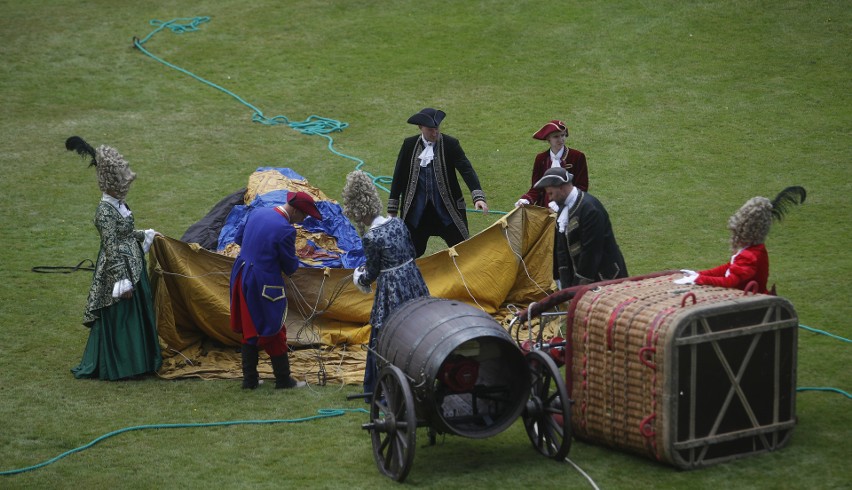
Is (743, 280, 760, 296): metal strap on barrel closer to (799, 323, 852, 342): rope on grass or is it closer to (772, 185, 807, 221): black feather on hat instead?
(772, 185, 807, 221): black feather on hat

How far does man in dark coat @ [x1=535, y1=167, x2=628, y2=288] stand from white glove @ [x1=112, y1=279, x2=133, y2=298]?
2.92m

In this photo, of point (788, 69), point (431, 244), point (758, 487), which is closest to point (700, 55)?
point (788, 69)

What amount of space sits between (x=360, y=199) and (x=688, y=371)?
240 centimetres

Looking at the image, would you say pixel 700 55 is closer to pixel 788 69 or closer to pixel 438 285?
pixel 788 69

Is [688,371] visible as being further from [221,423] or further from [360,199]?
[221,423]

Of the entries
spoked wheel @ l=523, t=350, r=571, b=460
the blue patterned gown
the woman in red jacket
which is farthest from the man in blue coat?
the woman in red jacket

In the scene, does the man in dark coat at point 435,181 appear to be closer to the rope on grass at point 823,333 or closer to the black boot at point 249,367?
the black boot at point 249,367

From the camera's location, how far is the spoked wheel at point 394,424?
18.3 ft

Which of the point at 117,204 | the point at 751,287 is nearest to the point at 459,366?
the point at 751,287

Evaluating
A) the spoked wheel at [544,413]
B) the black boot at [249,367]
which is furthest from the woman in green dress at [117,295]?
the spoked wheel at [544,413]

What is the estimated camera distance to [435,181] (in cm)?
852

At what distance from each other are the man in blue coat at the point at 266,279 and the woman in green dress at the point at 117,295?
2.47 ft

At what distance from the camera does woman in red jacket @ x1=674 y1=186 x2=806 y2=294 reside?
6.21 meters

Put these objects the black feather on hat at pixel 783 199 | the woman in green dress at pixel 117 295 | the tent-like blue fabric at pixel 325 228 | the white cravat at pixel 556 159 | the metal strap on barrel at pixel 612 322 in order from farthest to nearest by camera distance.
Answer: the tent-like blue fabric at pixel 325 228, the white cravat at pixel 556 159, the woman in green dress at pixel 117 295, the black feather on hat at pixel 783 199, the metal strap on barrel at pixel 612 322
